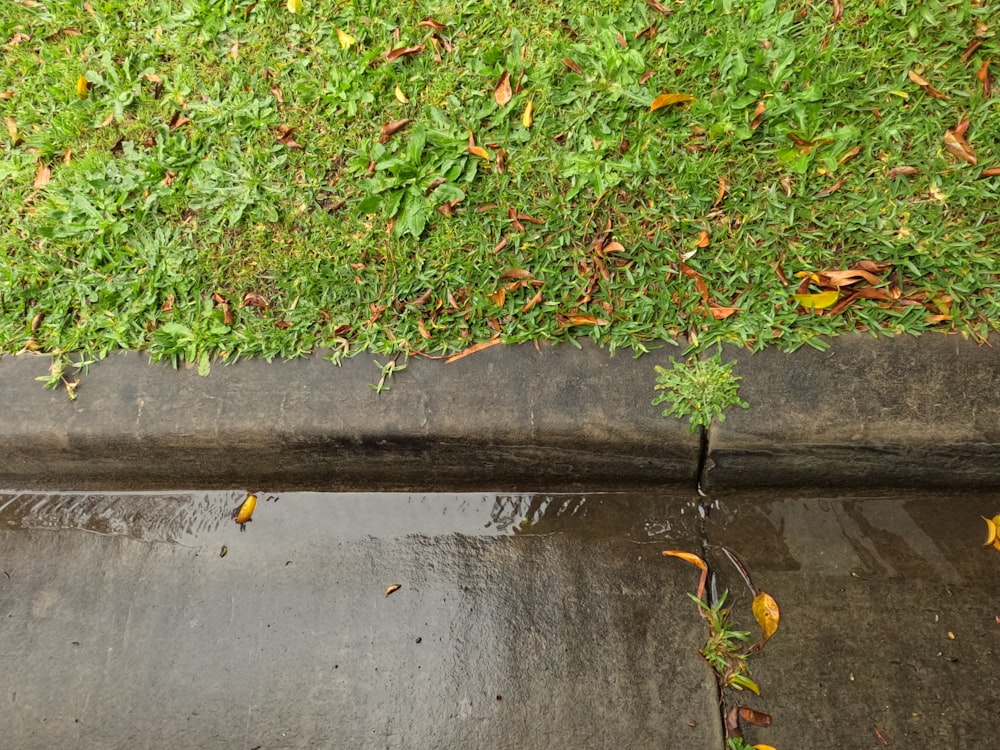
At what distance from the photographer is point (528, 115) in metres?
2.48

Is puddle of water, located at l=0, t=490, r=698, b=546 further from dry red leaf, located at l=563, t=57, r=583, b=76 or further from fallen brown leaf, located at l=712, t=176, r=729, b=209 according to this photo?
dry red leaf, located at l=563, t=57, r=583, b=76

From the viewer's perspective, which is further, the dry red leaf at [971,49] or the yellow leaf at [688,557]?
the dry red leaf at [971,49]

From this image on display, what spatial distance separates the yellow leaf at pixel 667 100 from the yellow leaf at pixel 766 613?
68.5 inches

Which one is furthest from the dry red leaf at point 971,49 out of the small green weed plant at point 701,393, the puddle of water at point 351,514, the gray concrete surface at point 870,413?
the puddle of water at point 351,514

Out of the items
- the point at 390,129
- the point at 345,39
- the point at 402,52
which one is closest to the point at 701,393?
the point at 390,129

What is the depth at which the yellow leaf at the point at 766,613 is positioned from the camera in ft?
6.79

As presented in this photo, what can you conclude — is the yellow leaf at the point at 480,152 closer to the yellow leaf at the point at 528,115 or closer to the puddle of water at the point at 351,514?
the yellow leaf at the point at 528,115

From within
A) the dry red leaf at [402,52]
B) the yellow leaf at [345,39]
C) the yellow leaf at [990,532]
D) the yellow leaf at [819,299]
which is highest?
the yellow leaf at [345,39]

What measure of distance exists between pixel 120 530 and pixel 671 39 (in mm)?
2732

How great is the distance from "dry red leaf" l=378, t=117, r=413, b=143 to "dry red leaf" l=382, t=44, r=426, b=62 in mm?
309

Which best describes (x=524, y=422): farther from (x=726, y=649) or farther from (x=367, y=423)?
(x=726, y=649)

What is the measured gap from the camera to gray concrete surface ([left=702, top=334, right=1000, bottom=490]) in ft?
6.66

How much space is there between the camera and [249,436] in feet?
7.18

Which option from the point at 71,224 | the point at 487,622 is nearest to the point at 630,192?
the point at 487,622
